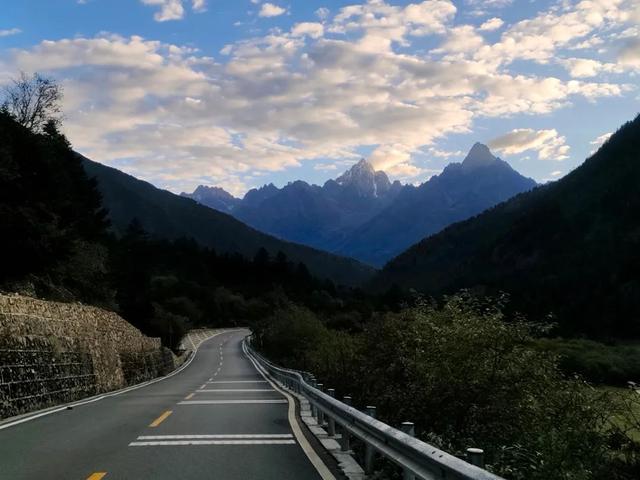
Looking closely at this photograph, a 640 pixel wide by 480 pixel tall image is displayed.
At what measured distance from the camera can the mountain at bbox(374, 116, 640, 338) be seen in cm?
10575

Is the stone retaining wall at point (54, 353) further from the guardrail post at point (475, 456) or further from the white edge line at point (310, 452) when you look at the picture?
the guardrail post at point (475, 456)

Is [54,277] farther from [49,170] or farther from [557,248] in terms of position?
[557,248]

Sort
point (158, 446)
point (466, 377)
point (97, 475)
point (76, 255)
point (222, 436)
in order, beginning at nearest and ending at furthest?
point (97, 475), point (158, 446), point (222, 436), point (466, 377), point (76, 255)

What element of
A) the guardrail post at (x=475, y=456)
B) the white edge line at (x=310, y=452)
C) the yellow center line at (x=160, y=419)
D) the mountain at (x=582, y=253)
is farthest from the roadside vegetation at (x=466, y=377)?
the mountain at (x=582, y=253)

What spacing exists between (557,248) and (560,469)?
167 meters

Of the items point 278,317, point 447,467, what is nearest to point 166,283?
point 278,317

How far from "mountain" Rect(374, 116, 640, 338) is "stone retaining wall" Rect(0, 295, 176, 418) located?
269 ft

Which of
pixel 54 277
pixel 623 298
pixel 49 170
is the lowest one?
pixel 623 298

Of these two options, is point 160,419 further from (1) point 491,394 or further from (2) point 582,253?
(2) point 582,253

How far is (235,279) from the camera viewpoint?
166 m

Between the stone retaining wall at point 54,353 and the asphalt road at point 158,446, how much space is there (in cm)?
150

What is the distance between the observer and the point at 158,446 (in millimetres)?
9203

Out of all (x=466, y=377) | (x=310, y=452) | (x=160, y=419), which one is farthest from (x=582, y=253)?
(x=310, y=452)

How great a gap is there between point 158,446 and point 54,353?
10303mm
